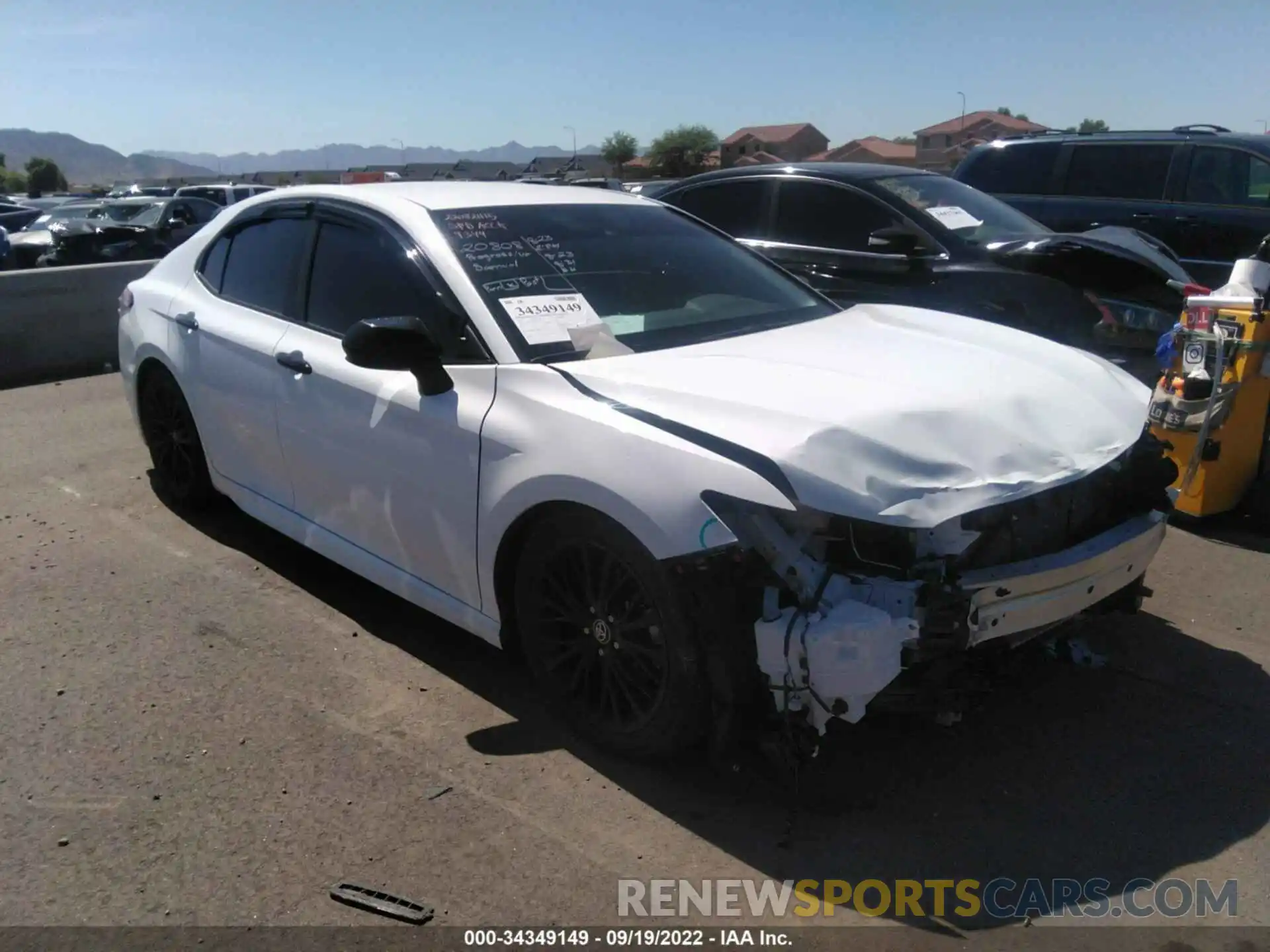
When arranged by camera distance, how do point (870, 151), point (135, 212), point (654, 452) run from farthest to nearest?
point (870, 151) → point (135, 212) → point (654, 452)

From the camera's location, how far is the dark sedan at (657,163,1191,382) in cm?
681

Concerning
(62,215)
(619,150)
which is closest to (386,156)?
(619,150)

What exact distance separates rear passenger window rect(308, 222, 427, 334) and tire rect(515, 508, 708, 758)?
3.56ft

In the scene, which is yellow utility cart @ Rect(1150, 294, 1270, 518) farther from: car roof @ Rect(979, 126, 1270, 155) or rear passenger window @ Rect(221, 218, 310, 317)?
car roof @ Rect(979, 126, 1270, 155)

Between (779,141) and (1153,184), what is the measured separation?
48929 millimetres

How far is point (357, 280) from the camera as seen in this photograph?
4180 mm

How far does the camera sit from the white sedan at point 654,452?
287cm

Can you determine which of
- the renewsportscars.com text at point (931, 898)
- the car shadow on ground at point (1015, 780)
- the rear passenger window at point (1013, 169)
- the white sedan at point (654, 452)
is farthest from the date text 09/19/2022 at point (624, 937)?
the rear passenger window at point (1013, 169)

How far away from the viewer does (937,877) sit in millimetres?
2846

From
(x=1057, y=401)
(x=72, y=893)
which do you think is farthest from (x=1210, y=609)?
(x=72, y=893)

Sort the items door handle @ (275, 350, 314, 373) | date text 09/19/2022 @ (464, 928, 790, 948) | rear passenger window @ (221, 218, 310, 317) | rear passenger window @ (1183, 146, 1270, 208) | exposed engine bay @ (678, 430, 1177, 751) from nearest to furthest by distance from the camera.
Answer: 1. date text 09/19/2022 @ (464, 928, 790, 948)
2. exposed engine bay @ (678, 430, 1177, 751)
3. door handle @ (275, 350, 314, 373)
4. rear passenger window @ (221, 218, 310, 317)
5. rear passenger window @ (1183, 146, 1270, 208)

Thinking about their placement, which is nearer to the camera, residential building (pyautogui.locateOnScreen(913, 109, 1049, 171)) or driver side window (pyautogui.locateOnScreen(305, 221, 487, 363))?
driver side window (pyautogui.locateOnScreen(305, 221, 487, 363))

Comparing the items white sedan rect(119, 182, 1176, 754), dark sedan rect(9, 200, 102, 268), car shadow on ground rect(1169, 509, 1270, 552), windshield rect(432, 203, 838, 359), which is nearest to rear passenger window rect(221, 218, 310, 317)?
white sedan rect(119, 182, 1176, 754)

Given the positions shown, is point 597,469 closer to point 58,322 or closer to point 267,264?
point 267,264
